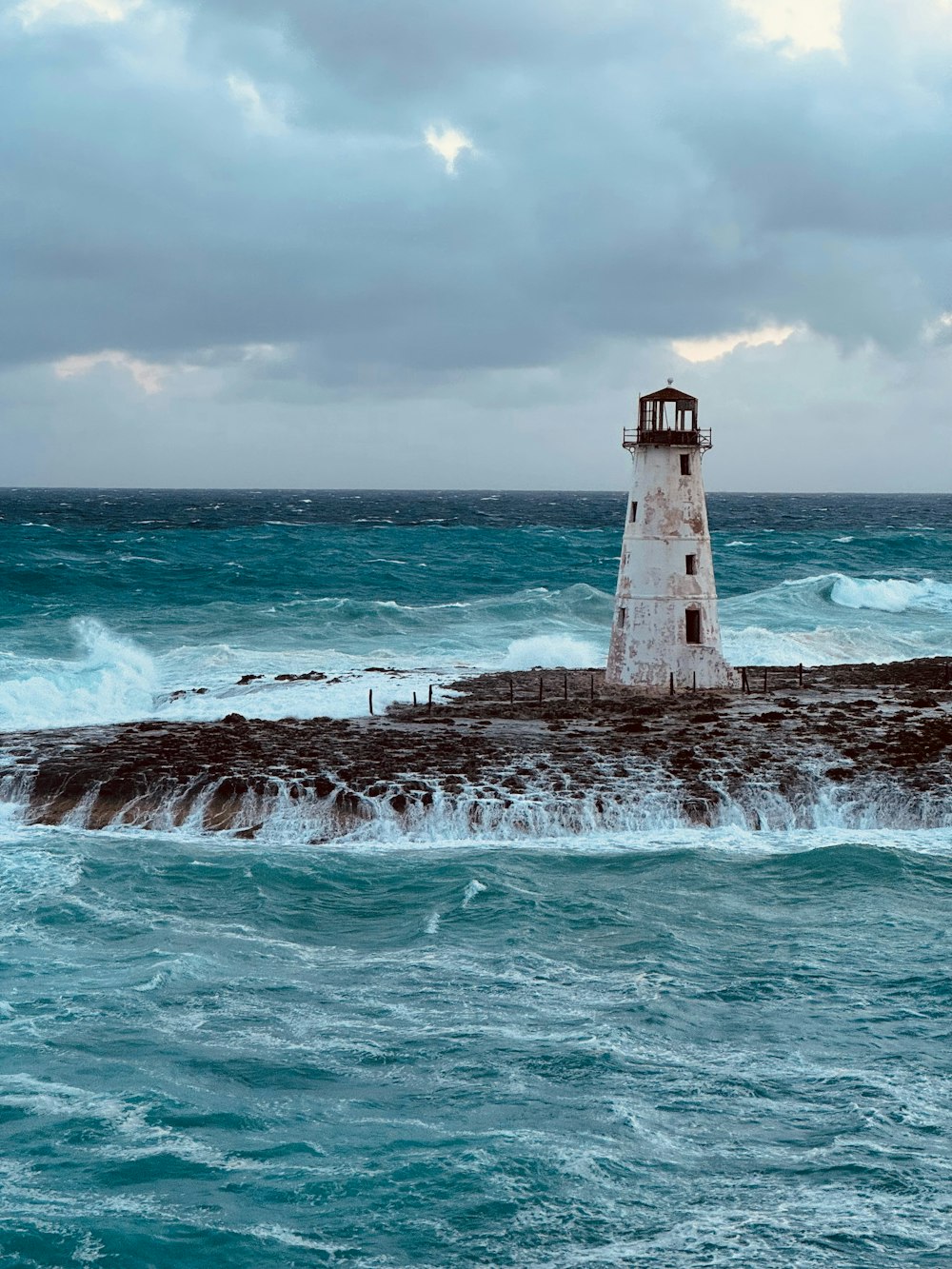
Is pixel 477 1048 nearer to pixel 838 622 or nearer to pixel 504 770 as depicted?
pixel 504 770

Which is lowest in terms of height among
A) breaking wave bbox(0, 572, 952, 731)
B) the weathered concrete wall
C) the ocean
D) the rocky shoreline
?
the ocean

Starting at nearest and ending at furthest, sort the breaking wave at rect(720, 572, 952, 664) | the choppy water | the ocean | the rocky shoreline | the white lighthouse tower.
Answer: the ocean
the rocky shoreline
the white lighthouse tower
the choppy water
the breaking wave at rect(720, 572, 952, 664)

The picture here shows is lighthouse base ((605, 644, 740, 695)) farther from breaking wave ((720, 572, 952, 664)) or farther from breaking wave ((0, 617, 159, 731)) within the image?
breaking wave ((0, 617, 159, 731))

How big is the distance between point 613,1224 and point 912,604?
57.5 m

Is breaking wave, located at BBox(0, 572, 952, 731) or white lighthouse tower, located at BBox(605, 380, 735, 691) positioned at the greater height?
white lighthouse tower, located at BBox(605, 380, 735, 691)

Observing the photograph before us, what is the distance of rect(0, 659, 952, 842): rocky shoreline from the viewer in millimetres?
27281

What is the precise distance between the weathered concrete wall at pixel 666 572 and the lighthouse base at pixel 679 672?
3cm

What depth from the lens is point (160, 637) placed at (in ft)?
183

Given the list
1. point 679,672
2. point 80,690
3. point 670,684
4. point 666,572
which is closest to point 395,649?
point 80,690

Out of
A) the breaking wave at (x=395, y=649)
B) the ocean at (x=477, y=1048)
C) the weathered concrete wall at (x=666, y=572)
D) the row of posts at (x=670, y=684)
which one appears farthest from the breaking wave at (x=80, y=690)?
the weathered concrete wall at (x=666, y=572)

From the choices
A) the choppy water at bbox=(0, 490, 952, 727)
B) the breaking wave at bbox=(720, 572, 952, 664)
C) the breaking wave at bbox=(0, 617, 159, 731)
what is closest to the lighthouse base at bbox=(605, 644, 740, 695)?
the choppy water at bbox=(0, 490, 952, 727)

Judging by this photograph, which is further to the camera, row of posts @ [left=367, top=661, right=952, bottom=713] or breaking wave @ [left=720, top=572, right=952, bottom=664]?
breaking wave @ [left=720, top=572, right=952, bottom=664]

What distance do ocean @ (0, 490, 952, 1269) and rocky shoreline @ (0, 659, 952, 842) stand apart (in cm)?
47

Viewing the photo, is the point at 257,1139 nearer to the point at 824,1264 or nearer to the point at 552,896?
the point at 824,1264
